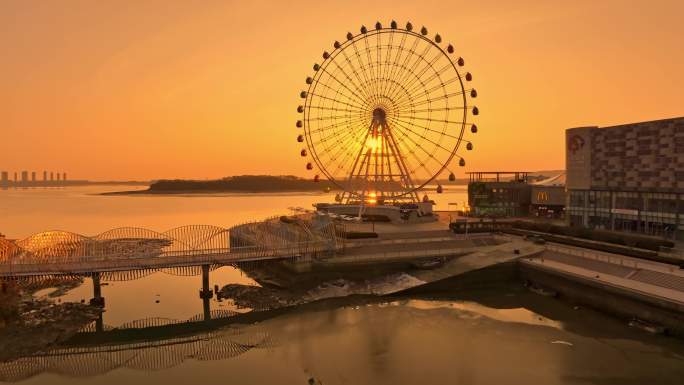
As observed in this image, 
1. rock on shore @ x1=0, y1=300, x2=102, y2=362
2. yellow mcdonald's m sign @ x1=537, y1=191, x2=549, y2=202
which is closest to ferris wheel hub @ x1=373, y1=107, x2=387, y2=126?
yellow mcdonald's m sign @ x1=537, y1=191, x2=549, y2=202

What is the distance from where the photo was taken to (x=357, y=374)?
29.0 metres

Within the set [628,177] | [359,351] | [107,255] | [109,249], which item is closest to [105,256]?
[107,255]

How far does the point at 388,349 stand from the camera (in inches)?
1307

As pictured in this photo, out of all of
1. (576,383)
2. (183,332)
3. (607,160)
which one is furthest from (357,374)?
(607,160)

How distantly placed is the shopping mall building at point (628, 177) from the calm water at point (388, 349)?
24.2 metres

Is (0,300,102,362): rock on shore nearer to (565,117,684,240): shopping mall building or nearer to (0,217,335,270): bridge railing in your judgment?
(0,217,335,270): bridge railing

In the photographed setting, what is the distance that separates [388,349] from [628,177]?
153 feet

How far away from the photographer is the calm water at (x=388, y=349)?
29.0 meters

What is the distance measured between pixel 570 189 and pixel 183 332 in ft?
191

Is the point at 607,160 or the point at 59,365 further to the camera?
the point at 607,160

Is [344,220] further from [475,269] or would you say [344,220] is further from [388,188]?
[475,269]

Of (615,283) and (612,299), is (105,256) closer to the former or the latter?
(612,299)

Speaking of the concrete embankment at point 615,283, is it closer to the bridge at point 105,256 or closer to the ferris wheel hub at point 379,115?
the bridge at point 105,256

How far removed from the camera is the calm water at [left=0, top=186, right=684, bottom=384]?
2898 cm
